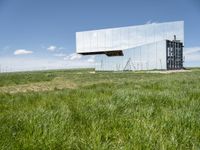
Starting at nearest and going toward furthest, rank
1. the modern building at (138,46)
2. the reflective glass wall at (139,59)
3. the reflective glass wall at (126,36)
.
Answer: the reflective glass wall at (139,59)
the modern building at (138,46)
the reflective glass wall at (126,36)

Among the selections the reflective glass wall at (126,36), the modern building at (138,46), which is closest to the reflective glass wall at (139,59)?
the modern building at (138,46)

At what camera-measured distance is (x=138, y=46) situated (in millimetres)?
67000

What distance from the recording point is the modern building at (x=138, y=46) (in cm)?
6466

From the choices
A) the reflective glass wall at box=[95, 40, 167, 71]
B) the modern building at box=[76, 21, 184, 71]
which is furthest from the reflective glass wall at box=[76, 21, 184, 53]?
the reflective glass wall at box=[95, 40, 167, 71]

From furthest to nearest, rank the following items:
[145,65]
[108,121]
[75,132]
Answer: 1. [145,65]
2. [108,121]
3. [75,132]

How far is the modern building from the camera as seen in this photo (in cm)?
6466

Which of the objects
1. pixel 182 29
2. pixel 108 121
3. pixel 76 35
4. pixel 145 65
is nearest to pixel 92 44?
pixel 76 35

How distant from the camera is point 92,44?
260 ft

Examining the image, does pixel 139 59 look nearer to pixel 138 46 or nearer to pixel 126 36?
pixel 138 46

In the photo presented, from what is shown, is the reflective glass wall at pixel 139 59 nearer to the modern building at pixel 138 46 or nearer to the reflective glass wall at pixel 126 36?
the modern building at pixel 138 46

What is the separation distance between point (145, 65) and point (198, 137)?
63.5m

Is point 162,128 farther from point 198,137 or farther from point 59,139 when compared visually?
point 59,139

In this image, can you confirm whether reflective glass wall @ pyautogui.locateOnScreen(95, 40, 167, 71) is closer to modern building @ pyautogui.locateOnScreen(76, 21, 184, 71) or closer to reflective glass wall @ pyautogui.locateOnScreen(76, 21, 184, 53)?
modern building @ pyautogui.locateOnScreen(76, 21, 184, 71)

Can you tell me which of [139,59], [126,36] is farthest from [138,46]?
[126,36]
